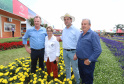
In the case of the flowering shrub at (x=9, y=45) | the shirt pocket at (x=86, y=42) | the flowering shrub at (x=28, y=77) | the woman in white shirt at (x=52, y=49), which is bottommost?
the flowering shrub at (x=28, y=77)

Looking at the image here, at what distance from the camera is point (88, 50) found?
2.27m

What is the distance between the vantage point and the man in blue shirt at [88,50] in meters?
2.13

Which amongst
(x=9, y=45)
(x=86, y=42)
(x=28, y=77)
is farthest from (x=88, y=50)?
(x=9, y=45)

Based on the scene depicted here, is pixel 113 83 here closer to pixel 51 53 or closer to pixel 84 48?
pixel 84 48

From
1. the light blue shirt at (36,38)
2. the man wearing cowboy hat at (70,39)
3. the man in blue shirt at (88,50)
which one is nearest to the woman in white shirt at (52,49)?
the light blue shirt at (36,38)

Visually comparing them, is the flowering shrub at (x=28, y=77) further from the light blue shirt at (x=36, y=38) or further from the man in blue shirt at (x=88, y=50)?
the light blue shirt at (x=36, y=38)

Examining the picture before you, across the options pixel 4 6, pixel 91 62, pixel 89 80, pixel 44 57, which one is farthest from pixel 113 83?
pixel 4 6

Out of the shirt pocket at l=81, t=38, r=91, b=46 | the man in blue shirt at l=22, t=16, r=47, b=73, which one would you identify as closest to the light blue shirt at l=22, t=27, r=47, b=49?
the man in blue shirt at l=22, t=16, r=47, b=73

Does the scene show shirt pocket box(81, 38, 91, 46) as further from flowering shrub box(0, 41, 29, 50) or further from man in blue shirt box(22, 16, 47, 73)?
flowering shrub box(0, 41, 29, 50)

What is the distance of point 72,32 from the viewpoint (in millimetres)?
2748

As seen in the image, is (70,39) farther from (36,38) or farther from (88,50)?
(36,38)

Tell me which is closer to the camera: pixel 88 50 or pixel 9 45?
pixel 88 50

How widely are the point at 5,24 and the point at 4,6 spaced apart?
19.1 ft

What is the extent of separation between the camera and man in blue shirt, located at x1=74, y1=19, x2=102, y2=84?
2132 mm
